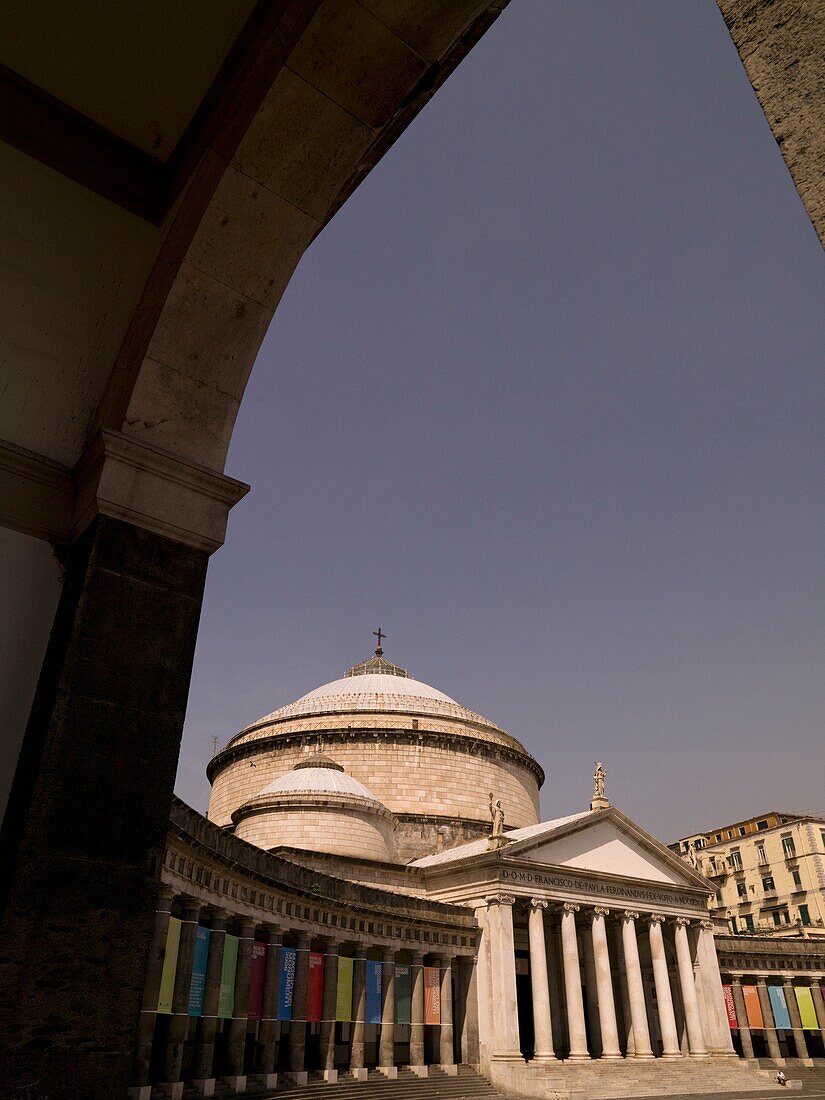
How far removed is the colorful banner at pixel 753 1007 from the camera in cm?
3950

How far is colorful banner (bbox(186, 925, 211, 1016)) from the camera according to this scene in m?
18.8

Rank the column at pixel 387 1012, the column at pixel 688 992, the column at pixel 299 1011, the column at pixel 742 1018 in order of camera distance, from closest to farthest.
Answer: the column at pixel 299 1011, the column at pixel 387 1012, the column at pixel 688 992, the column at pixel 742 1018

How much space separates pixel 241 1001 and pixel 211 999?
1.60 meters

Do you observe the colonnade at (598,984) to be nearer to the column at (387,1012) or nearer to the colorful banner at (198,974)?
the column at (387,1012)

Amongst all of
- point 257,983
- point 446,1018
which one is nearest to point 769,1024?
point 446,1018

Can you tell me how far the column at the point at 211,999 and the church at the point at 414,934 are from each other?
0.14 ft

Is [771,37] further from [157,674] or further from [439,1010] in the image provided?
[439,1010]

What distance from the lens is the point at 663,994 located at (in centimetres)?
3447

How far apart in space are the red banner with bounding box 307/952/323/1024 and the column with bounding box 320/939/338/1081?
246mm

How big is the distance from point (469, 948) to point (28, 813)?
95.2 ft

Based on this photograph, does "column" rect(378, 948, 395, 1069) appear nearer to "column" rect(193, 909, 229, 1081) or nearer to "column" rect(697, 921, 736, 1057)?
"column" rect(193, 909, 229, 1081)

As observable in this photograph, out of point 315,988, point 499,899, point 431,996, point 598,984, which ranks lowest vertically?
point 431,996

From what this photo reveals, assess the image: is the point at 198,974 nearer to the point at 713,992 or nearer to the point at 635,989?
the point at 635,989

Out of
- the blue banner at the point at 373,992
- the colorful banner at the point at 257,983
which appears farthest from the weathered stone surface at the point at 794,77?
the blue banner at the point at 373,992
